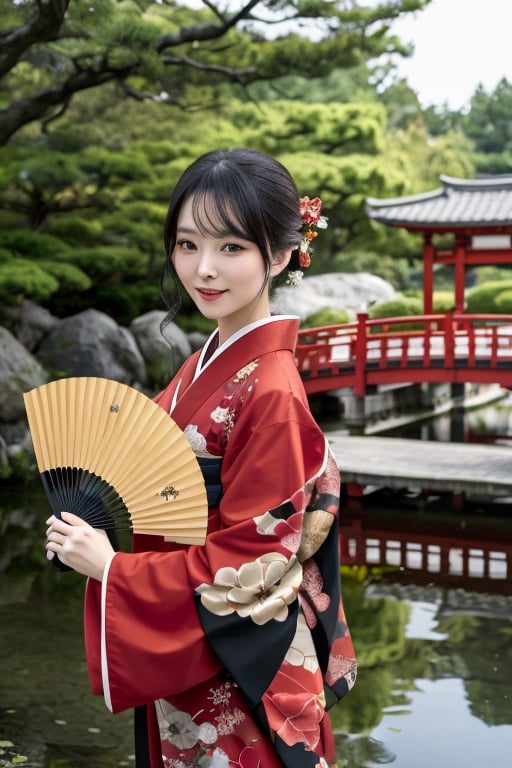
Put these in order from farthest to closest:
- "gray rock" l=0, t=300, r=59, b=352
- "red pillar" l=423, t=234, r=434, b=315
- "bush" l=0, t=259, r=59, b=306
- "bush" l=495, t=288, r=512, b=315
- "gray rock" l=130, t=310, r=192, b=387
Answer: "bush" l=495, t=288, r=512, b=315, "red pillar" l=423, t=234, r=434, b=315, "gray rock" l=130, t=310, r=192, b=387, "gray rock" l=0, t=300, r=59, b=352, "bush" l=0, t=259, r=59, b=306

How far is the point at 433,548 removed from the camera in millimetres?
9531

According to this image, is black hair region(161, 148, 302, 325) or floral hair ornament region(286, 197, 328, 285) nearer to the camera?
black hair region(161, 148, 302, 325)

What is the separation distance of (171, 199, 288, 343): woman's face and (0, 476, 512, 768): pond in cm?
345

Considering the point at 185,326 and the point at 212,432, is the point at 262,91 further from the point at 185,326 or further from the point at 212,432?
A: the point at 212,432

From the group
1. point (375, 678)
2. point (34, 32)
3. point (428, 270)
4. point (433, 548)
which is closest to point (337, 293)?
point (428, 270)

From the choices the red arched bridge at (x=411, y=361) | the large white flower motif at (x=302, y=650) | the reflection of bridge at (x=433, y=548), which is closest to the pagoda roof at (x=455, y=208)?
the red arched bridge at (x=411, y=361)

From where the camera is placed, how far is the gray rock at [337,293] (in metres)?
21.2

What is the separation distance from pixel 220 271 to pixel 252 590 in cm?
65

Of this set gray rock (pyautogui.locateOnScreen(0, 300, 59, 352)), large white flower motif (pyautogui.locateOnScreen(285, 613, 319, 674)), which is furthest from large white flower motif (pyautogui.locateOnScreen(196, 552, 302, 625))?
gray rock (pyautogui.locateOnScreen(0, 300, 59, 352))

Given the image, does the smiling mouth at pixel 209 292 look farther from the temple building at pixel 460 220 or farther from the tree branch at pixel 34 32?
the temple building at pixel 460 220

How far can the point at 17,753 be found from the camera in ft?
16.3

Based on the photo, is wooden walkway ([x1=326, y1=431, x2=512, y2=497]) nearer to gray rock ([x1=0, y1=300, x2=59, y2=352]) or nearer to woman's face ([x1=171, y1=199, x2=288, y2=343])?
gray rock ([x1=0, y1=300, x2=59, y2=352])

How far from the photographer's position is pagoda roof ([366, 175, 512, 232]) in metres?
16.5

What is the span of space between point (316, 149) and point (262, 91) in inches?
442
